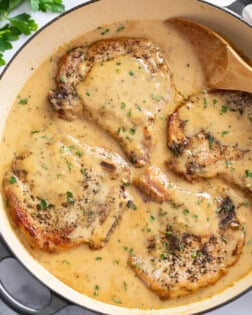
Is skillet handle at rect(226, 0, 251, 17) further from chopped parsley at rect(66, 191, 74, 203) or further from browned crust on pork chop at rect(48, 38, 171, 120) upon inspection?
chopped parsley at rect(66, 191, 74, 203)

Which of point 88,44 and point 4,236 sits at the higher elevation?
point 88,44

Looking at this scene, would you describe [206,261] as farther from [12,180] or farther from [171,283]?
[12,180]

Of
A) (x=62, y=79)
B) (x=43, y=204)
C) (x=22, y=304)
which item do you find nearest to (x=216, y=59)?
(x=62, y=79)

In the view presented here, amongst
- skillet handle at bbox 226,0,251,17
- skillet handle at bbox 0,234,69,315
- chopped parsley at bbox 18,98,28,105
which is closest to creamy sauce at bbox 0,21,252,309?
chopped parsley at bbox 18,98,28,105

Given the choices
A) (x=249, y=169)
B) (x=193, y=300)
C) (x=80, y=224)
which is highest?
(x=249, y=169)

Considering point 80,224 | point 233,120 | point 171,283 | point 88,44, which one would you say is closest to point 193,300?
point 171,283
